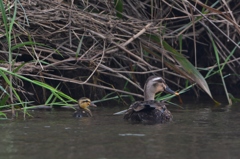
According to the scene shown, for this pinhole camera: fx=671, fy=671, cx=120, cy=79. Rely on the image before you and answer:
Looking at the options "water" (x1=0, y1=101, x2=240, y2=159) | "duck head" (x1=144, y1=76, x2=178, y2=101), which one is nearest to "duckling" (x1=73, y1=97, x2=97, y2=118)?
"water" (x1=0, y1=101, x2=240, y2=159)

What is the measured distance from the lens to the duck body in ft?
23.8

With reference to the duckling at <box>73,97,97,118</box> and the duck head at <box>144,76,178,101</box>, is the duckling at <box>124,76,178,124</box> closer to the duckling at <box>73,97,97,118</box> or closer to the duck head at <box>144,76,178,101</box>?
the duckling at <box>73,97,97,118</box>

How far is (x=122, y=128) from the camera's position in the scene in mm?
6645

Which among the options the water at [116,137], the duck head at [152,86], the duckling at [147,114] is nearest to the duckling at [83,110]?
the water at [116,137]

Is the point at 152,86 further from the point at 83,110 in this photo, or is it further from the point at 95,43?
the point at 83,110

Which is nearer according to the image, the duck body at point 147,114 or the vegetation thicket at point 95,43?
the duck body at point 147,114

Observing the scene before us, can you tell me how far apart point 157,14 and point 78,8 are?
1.18 meters

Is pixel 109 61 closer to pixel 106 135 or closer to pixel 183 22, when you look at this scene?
pixel 183 22

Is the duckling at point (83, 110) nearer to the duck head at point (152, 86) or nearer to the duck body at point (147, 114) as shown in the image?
the duck body at point (147, 114)

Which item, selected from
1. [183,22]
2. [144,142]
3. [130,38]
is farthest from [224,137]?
[183,22]

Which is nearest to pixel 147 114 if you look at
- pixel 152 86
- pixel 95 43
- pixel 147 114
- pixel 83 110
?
pixel 147 114

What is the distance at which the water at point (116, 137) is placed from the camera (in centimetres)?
520

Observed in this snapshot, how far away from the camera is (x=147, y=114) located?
732 centimetres

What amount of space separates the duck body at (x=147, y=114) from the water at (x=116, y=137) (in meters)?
0.12
